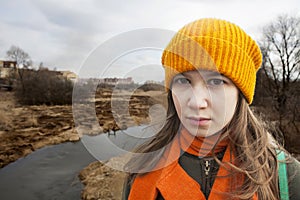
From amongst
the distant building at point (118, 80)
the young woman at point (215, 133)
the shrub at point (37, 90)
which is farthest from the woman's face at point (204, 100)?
the shrub at point (37, 90)

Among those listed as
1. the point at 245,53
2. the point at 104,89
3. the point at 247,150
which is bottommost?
the point at 247,150

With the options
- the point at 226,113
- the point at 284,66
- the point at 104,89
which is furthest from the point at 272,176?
the point at 284,66

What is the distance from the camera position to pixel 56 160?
743 cm

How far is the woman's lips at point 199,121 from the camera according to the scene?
0.46 metres

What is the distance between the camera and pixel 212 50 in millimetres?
477

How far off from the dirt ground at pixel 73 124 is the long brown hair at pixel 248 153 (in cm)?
10

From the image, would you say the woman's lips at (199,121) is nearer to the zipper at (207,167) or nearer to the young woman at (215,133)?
the young woman at (215,133)

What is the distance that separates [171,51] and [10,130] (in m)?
12.5

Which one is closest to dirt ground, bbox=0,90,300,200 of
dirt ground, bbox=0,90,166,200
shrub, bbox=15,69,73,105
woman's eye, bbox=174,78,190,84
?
dirt ground, bbox=0,90,166,200

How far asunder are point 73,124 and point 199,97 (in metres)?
11.7

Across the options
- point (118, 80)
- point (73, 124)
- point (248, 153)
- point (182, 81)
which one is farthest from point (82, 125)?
point (73, 124)

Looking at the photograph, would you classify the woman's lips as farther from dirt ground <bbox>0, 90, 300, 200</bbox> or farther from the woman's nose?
dirt ground <bbox>0, 90, 300, 200</bbox>

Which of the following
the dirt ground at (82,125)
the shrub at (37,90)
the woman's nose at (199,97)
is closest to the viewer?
the woman's nose at (199,97)

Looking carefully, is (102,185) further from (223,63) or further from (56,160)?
(223,63)
